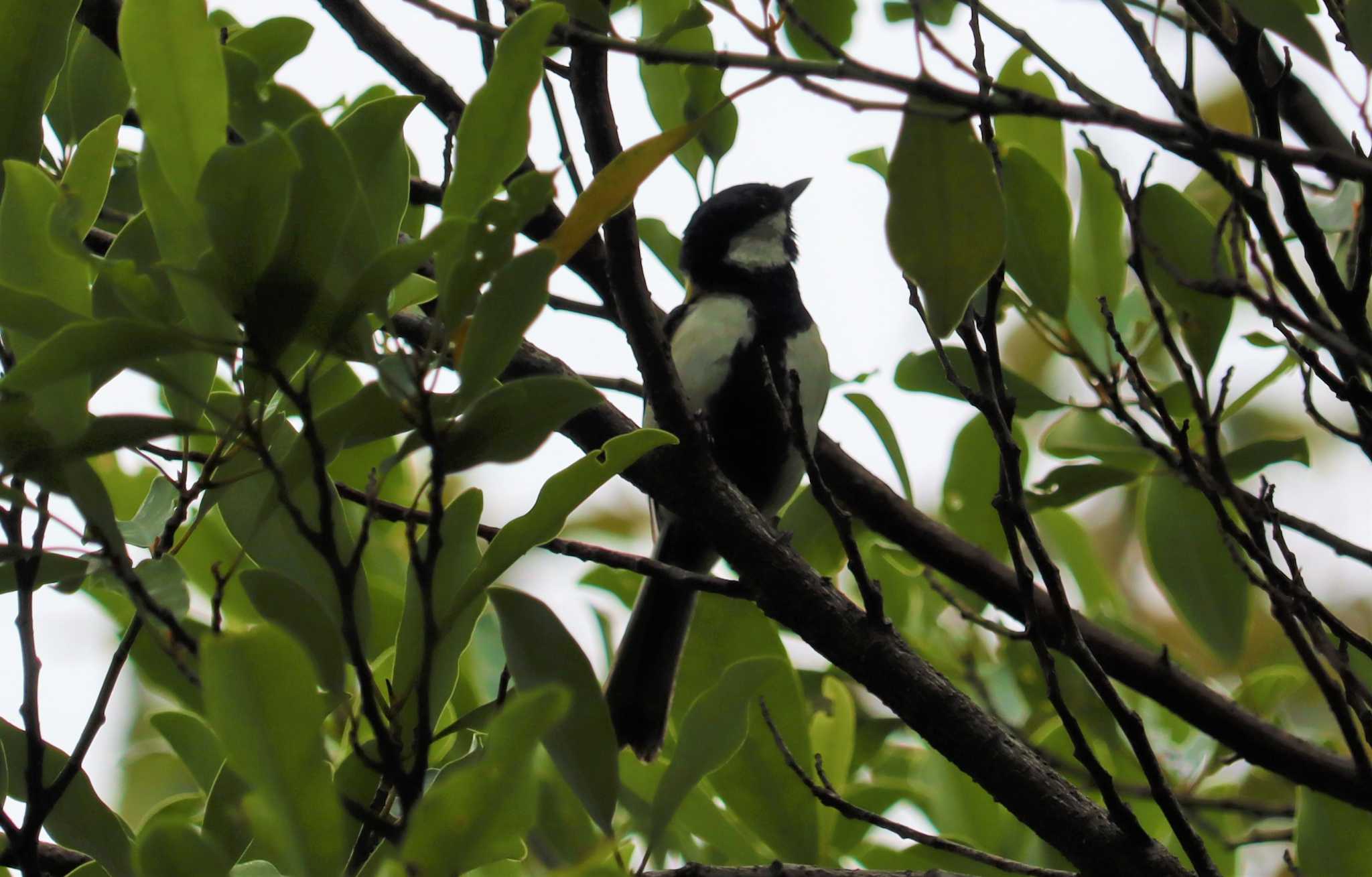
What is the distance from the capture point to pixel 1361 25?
1248 mm

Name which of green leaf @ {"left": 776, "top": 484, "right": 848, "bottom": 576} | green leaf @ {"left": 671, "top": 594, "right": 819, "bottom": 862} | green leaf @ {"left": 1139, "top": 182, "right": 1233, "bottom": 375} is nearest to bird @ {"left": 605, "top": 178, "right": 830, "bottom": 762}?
green leaf @ {"left": 776, "top": 484, "right": 848, "bottom": 576}

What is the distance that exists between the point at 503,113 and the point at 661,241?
156 centimetres

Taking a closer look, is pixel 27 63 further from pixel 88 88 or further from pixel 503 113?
pixel 503 113

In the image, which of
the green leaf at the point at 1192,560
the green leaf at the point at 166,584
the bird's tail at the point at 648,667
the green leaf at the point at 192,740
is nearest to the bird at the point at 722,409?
the bird's tail at the point at 648,667

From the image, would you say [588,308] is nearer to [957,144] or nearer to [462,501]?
[462,501]

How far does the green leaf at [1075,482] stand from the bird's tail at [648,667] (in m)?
0.64

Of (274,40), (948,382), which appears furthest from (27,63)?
(948,382)

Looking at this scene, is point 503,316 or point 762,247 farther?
point 762,247

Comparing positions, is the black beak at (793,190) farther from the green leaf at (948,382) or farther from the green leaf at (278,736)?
the green leaf at (278,736)

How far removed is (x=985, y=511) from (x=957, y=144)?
1543 mm

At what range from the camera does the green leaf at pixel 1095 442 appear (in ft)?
7.16

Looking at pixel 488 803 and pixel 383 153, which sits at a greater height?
pixel 383 153

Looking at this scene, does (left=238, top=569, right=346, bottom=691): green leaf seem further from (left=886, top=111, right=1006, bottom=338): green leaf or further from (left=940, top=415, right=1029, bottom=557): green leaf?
(left=940, top=415, right=1029, bottom=557): green leaf

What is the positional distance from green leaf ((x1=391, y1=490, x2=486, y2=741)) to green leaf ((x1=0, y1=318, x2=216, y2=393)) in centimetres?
36
